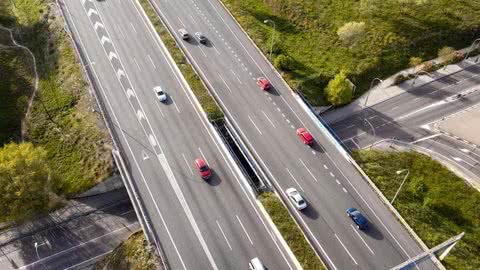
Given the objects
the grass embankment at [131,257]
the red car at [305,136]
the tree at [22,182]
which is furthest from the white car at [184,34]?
the grass embankment at [131,257]

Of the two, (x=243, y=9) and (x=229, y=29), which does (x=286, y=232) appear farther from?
(x=243, y=9)

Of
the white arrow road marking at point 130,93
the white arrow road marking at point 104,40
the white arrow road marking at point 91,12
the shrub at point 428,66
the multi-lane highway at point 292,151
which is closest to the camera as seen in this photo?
the multi-lane highway at point 292,151

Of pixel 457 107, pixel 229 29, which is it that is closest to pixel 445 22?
pixel 457 107

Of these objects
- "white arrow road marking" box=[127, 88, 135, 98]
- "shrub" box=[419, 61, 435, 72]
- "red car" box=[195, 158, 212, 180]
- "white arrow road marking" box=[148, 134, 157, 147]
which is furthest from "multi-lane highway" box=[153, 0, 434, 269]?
"shrub" box=[419, 61, 435, 72]

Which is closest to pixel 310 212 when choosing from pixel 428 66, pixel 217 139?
pixel 217 139

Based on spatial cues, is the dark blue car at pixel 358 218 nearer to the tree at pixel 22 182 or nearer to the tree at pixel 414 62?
the tree at pixel 414 62
